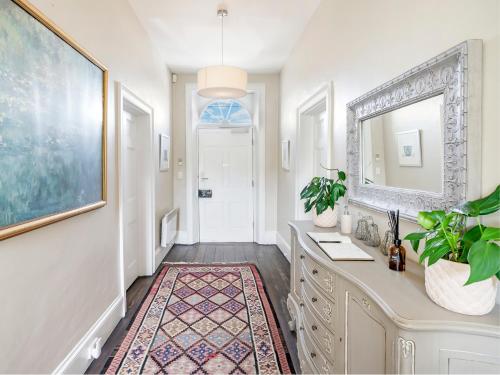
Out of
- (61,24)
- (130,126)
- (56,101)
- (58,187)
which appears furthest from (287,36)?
(58,187)

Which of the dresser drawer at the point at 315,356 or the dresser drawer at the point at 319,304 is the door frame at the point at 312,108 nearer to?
the dresser drawer at the point at 319,304

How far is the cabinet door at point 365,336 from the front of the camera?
915 mm

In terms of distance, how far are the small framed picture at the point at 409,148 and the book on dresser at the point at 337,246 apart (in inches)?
19.0

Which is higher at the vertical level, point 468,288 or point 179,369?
point 468,288

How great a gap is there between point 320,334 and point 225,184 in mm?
3593

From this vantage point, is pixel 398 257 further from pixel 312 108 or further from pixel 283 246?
pixel 283 246

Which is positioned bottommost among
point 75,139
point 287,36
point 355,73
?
point 75,139

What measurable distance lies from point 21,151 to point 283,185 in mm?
3377

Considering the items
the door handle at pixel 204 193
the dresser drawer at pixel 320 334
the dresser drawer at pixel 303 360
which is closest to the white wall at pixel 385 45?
the dresser drawer at pixel 320 334

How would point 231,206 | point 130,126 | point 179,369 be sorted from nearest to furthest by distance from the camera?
point 179,369 → point 130,126 → point 231,206

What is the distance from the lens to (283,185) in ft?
14.0

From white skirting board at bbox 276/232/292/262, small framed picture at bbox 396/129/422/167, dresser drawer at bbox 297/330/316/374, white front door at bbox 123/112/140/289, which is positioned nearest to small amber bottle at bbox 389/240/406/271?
small framed picture at bbox 396/129/422/167

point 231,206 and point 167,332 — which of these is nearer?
point 167,332

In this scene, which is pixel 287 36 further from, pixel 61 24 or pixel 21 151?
pixel 21 151
